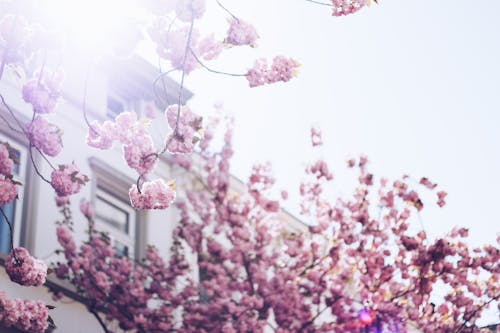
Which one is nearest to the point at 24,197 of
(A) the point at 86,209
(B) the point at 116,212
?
(A) the point at 86,209

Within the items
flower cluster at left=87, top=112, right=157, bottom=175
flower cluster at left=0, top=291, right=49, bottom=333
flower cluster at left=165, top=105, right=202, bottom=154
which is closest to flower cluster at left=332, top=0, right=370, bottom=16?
flower cluster at left=165, top=105, right=202, bottom=154

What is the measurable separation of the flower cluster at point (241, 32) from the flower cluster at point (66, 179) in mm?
1682

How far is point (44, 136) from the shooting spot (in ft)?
20.1

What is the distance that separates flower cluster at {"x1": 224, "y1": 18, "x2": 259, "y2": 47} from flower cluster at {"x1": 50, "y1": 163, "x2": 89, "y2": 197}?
1.68 meters

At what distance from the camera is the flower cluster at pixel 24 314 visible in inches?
237

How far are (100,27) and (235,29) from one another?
1.11 m

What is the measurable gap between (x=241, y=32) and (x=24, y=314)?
2.87 metres

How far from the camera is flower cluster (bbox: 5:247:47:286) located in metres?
6.06

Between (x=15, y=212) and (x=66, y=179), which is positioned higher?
(x=15, y=212)

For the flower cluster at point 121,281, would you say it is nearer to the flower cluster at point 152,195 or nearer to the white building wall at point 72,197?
the white building wall at point 72,197

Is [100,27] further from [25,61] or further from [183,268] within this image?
[183,268]

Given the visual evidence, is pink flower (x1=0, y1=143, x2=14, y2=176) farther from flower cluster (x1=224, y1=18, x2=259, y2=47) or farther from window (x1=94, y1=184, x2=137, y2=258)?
window (x1=94, y1=184, x2=137, y2=258)

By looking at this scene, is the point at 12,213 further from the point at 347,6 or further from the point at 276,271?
the point at 347,6

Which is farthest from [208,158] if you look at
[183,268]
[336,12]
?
[336,12]
